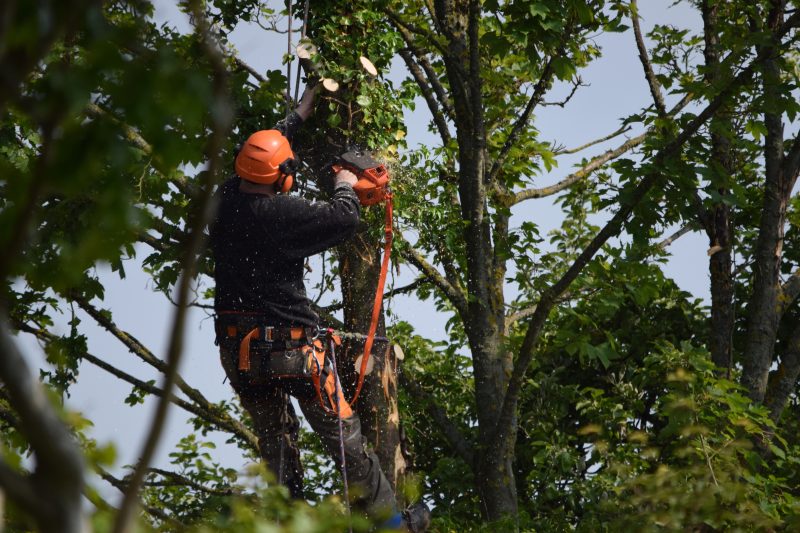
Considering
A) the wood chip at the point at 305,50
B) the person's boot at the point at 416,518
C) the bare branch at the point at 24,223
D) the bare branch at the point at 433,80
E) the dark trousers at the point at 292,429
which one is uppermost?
the bare branch at the point at 433,80

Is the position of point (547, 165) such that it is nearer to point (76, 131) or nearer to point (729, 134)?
point (729, 134)

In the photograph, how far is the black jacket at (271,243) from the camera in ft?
15.9

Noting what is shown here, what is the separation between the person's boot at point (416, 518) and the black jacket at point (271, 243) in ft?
3.88

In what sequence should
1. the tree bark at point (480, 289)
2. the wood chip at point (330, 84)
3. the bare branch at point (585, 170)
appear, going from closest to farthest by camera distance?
1. the wood chip at point (330, 84)
2. the tree bark at point (480, 289)
3. the bare branch at point (585, 170)

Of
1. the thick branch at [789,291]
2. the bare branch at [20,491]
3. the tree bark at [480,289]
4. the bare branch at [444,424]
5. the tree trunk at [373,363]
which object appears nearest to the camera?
the bare branch at [20,491]

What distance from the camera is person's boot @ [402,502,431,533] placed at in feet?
17.1

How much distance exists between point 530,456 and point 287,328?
3869 mm

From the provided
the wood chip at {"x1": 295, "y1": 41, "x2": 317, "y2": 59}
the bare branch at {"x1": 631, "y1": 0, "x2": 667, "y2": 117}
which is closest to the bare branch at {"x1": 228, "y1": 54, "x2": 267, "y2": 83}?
the wood chip at {"x1": 295, "y1": 41, "x2": 317, "y2": 59}

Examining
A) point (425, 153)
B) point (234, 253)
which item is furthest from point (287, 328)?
point (425, 153)

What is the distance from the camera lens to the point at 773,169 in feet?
26.1

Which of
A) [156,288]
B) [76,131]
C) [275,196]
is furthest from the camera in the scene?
[156,288]

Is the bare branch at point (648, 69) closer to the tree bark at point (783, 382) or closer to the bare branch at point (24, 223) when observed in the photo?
the tree bark at point (783, 382)

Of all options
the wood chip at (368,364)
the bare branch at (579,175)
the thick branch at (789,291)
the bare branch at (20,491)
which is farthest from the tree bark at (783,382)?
the bare branch at (20,491)

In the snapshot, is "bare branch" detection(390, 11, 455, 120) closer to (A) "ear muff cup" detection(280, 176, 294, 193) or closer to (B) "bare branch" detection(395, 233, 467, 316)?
(B) "bare branch" detection(395, 233, 467, 316)
